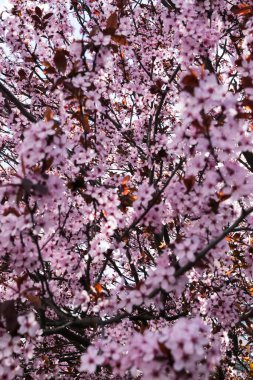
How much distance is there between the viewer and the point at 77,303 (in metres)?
3.93

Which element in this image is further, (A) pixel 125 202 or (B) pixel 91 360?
(A) pixel 125 202

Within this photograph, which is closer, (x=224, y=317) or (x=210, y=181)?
(x=210, y=181)

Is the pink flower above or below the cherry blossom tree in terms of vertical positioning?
below

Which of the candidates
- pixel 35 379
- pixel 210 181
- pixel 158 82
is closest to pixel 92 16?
pixel 158 82

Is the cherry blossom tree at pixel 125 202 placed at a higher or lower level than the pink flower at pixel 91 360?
higher

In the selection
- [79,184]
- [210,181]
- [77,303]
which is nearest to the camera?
[210,181]

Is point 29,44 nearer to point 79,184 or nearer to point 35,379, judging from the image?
point 79,184

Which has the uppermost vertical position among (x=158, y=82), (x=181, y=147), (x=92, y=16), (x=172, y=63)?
(x=92, y=16)

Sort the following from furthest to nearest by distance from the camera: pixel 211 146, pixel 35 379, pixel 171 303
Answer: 1. pixel 171 303
2. pixel 35 379
3. pixel 211 146

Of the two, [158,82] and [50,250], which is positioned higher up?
[158,82]

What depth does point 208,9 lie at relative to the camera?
5086 mm

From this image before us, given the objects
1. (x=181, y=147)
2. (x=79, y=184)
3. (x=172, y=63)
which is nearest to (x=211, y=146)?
(x=181, y=147)

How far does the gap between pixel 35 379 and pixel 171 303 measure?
3644mm

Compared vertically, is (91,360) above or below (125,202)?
below
